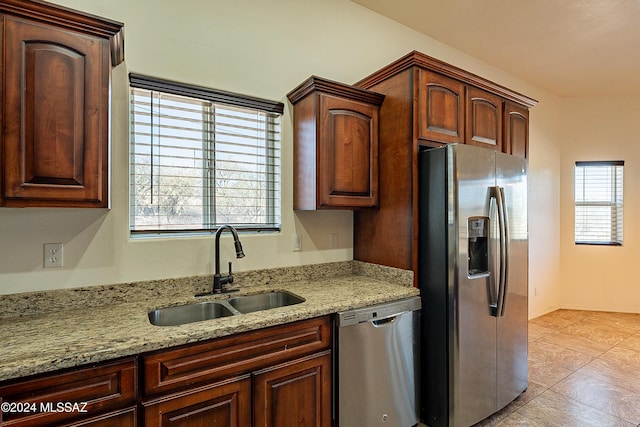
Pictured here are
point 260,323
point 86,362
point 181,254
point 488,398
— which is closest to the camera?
point 86,362

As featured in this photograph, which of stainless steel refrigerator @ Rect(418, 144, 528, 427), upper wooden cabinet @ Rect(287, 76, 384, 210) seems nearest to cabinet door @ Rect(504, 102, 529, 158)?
stainless steel refrigerator @ Rect(418, 144, 528, 427)

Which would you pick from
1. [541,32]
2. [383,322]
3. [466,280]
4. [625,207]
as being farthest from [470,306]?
[625,207]

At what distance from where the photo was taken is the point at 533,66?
12.9ft

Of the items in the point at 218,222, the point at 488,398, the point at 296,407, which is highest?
the point at 218,222

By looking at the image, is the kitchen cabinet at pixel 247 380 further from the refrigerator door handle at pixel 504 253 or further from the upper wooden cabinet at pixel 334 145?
the refrigerator door handle at pixel 504 253

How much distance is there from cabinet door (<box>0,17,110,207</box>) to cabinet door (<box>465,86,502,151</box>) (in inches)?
91.2

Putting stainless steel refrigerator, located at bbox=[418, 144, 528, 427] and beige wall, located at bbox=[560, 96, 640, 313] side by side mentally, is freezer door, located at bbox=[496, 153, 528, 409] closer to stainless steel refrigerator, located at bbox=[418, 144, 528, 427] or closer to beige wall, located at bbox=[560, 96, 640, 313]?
stainless steel refrigerator, located at bbox=[418, 144, 528, 427]

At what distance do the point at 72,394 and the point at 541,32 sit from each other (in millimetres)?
4299

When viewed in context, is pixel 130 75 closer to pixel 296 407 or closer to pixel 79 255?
pixel 79 255

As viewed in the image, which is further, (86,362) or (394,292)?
(394,292)

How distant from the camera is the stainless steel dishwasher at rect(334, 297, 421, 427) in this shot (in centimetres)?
183

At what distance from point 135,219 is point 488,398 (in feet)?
8.34

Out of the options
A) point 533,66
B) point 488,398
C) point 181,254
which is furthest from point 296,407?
point 533,66

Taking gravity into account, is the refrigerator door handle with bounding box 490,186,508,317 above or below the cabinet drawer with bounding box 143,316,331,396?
above
